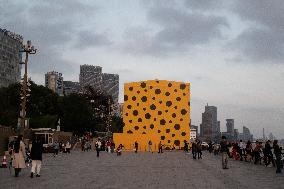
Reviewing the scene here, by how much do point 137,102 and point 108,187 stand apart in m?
59.1

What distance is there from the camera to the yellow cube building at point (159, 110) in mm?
69750

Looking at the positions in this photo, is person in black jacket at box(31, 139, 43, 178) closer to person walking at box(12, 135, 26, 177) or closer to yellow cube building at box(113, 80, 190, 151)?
person walking at box(12, 135, 26, 177)

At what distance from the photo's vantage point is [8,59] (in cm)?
12256

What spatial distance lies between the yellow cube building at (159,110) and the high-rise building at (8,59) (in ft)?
187

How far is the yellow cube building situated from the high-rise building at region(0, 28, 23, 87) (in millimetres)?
57071

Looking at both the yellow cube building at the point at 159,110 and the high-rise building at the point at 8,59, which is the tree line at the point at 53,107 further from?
the high-rise building at the point at 8,59

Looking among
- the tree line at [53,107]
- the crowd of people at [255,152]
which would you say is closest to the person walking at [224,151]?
the crowd of people at [255,152]

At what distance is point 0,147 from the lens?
33.6 metres

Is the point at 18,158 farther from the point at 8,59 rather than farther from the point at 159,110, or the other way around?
the point at 8,59

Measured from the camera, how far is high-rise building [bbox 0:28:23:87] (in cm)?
11725

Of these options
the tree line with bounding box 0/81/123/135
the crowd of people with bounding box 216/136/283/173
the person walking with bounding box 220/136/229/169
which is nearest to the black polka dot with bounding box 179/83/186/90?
A: the tree line with bounding box 0/81/123/135

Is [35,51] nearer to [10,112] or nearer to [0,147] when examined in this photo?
[0,147]

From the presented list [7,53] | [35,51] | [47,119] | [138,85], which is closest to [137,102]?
[138,85]

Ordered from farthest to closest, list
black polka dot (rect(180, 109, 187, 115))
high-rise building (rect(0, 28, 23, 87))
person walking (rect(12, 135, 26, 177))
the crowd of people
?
high-rise building (rect(0, 28, 23, 87)), black polka dot (rect(180, 109, 187, 115)), the crowd of people, person walking (rect(12, 135, 26, 177))
